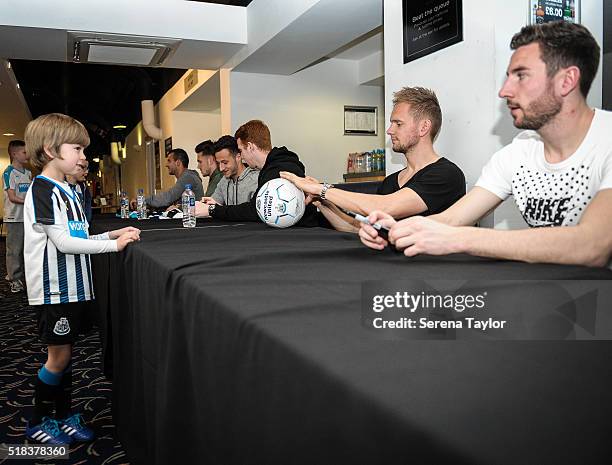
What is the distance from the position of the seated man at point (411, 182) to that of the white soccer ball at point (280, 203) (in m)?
0.04

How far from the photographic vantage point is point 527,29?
1.48m

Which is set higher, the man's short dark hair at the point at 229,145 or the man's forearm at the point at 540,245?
the man's short dark hair at the point at 229,145

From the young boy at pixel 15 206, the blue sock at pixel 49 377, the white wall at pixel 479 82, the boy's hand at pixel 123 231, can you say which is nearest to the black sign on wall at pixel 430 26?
the white wall at pixel 479 82

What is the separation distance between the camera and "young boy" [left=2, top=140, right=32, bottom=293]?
509 cm

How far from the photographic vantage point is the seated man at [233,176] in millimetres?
3732

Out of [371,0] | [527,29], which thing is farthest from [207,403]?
[371,0]

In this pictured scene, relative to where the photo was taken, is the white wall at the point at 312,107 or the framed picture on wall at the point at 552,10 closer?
the framed picture on wall at the point at 552,10

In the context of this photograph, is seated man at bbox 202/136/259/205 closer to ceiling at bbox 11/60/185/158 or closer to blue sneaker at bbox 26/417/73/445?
blue sneaker at bbox 26/417/73/445

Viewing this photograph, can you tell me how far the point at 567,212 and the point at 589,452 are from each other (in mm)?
1088

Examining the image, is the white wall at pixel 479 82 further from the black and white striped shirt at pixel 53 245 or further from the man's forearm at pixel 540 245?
the black and white striped shirt at pixel 53 245

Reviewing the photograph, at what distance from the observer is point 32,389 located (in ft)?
8.48

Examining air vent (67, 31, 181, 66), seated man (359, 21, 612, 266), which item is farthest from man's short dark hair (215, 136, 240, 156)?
seated man (359, 21, 612, 266)

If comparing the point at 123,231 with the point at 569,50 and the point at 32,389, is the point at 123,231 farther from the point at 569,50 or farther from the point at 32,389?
the point at 569,50

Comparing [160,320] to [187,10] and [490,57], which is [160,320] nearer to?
[490,57]
